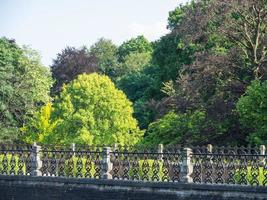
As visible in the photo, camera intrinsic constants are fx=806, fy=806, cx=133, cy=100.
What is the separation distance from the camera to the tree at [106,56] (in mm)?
98062

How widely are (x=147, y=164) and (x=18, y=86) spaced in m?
39.2

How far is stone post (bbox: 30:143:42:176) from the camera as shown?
96.3ft

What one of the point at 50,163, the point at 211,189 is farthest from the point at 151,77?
the point at 211,189

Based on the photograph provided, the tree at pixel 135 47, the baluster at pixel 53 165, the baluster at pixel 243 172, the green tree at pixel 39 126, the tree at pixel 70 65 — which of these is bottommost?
the baluster at pixel 243 172

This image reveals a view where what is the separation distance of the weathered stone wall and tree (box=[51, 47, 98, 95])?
47383mm

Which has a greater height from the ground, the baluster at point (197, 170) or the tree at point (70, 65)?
the tree at point (70, 65)

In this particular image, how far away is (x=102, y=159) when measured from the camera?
90.2 feet

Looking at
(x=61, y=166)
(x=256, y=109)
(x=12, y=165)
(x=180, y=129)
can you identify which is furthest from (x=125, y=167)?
(x=180, y=129)

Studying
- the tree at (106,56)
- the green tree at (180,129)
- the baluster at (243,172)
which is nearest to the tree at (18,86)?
the green tree at (180,129)

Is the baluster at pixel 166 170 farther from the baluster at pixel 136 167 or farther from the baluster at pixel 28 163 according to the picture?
the baluster at pixel 28 163

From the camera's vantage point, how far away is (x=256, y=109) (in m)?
37.1

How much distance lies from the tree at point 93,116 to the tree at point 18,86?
8.56 meters

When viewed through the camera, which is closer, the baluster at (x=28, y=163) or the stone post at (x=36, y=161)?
Result: the stone post at (x=36, y=161)

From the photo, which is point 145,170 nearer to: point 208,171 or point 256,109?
point 208,171
